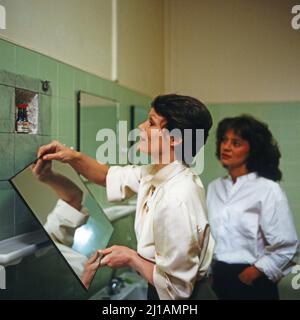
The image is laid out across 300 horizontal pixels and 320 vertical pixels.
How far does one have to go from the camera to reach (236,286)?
3.79ft

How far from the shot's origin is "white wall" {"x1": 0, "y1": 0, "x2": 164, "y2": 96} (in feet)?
2.99

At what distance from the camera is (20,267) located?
88cm

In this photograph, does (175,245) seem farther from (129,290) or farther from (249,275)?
(249,275)

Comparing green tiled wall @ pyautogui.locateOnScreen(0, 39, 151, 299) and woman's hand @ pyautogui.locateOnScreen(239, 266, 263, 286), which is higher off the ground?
green tiled wall @ pyautogui.locateOnScreen(0, 39, 151, 299)

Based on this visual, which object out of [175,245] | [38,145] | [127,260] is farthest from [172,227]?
[38,145]

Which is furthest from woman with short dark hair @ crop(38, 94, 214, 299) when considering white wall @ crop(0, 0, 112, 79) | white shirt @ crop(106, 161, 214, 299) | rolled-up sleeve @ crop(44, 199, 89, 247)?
white wall @ crop(0, 0, 112, 79)

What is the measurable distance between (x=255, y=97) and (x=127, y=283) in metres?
0.66

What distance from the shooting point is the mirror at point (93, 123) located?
42.5 inches

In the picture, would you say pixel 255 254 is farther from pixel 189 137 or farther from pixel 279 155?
pixel 189 137

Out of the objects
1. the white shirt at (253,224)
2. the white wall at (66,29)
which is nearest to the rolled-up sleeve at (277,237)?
the white shirt at (253,224)

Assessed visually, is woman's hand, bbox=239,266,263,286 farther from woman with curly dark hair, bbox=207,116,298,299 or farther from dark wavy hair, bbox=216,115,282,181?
dark wavy hair, bbox=216,115,282,181

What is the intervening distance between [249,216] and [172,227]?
0.37m

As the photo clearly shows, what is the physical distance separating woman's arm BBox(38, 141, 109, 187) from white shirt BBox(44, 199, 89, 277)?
0.11 meters

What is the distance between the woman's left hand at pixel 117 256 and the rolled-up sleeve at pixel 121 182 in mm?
150
